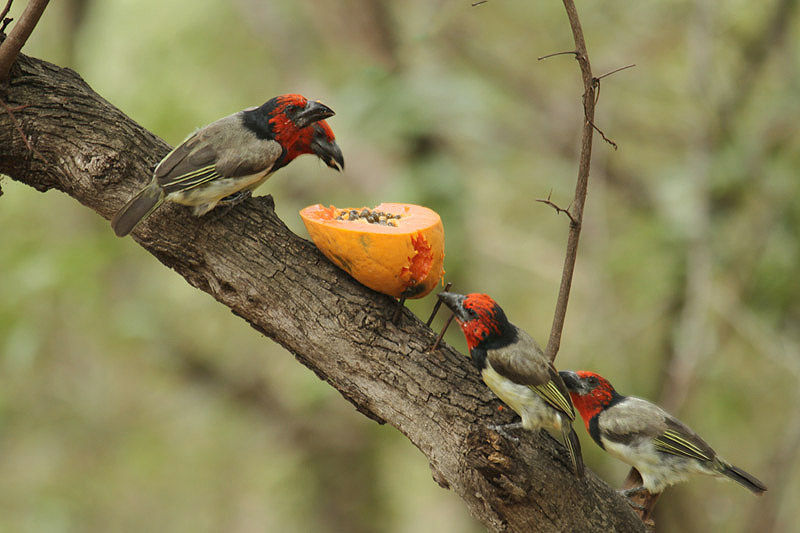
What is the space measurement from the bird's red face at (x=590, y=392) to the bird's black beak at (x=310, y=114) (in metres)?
1.48

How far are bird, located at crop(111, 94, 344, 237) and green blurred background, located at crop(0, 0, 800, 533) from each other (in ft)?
7.96

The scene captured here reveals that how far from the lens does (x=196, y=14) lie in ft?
30.0

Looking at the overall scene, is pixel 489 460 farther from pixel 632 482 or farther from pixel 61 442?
pixel 61 442

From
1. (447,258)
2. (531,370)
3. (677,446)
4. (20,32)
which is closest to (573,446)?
(531,370)

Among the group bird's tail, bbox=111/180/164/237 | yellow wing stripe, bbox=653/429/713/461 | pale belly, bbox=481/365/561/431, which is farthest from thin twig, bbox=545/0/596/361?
bird's tail, bbox=111/180/164/237

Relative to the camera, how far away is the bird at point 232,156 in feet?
8.45

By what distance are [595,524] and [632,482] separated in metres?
0.61

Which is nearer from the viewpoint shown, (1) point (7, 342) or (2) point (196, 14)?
(1) point (7, 342)

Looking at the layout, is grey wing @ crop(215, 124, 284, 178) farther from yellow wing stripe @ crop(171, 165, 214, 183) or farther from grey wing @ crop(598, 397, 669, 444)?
grey wing @ crop(598, 397, 669, 444)

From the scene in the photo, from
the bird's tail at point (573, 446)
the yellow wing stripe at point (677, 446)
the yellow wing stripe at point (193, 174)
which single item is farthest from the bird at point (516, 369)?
the yellow wing stripe at point (193, 174)

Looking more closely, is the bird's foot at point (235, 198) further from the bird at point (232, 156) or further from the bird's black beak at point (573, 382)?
the bird's black beak at point (573, 382)

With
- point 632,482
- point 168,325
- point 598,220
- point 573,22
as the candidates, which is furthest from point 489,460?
point 168,325

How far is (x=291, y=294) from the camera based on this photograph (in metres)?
2.71

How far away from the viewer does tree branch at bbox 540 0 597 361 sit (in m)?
2.38
